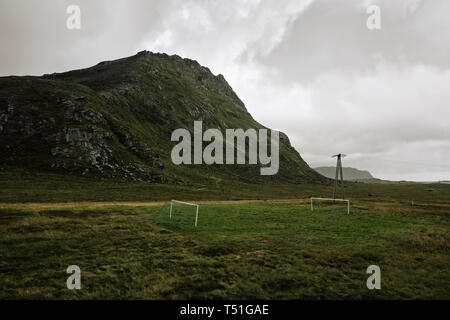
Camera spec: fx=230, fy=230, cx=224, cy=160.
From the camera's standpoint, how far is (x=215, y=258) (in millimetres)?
16469

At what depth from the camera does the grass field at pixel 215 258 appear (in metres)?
12.2

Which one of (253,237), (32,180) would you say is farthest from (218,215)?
(32,180)

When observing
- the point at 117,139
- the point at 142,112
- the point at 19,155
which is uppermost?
the point at 142,112

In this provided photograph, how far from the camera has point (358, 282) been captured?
13258 millimetres

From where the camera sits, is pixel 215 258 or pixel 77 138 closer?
pixel 215 258

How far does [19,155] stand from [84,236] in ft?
303

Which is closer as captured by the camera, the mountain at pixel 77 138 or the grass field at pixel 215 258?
the grass field at pixel 215 258

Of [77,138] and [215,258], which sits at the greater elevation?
[77,138]

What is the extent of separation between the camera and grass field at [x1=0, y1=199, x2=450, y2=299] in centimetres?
1219

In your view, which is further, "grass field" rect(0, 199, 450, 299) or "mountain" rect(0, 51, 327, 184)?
"mountain" rect(0, 51, 327, 184)

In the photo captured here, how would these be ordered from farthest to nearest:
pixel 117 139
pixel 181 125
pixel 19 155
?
pixel 181 125
pixel 117 139
pixel 19 155

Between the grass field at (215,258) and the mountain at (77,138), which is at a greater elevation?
the mountain at (77,138)

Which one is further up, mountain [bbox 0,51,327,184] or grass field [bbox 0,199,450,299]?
mountain [bbox 0,51,327,184]
